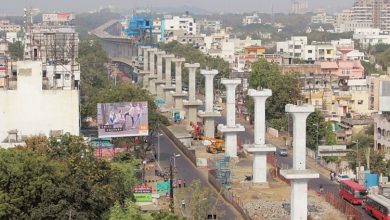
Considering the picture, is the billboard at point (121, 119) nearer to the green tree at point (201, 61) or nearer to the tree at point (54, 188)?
the tree at point (54, 188)

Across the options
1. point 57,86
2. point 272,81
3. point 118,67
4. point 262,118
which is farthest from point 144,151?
point 118,67

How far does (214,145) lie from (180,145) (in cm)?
197

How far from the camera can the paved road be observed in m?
31.5

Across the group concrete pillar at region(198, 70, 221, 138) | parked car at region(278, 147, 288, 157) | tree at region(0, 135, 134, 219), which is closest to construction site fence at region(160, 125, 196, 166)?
concrete pillar at region(198, 70, 221, 138)

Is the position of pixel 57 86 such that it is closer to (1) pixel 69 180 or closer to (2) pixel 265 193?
(2) pixel 265 193

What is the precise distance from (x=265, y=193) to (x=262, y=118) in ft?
10.4

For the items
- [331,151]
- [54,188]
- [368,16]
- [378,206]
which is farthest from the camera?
[368,16]

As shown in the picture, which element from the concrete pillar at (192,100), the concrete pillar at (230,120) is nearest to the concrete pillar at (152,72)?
the concrete pillar at (192,100)

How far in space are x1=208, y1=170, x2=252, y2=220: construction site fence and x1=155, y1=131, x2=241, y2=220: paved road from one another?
7.6 inches

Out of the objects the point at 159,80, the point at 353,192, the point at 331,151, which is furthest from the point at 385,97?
the point at 159,80

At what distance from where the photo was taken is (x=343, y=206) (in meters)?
31.5

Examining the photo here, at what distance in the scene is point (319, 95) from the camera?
194 ft

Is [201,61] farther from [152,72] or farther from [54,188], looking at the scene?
A: [54,188]

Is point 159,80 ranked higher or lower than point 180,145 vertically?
higher
